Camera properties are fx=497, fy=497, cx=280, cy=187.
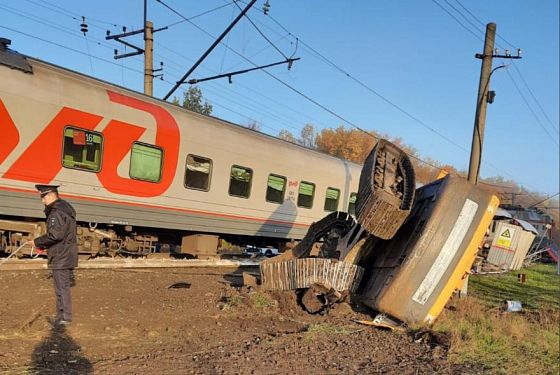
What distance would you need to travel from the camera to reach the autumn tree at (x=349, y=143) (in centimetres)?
6053

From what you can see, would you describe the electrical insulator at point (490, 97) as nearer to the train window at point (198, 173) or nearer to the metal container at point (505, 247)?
the metal container at point (505, 247)

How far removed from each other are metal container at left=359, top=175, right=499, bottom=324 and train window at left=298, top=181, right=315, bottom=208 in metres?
7.71

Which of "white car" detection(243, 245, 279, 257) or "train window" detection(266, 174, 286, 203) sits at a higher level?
"train window" detection(266, 174, 286, 203)

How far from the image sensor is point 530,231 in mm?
26812

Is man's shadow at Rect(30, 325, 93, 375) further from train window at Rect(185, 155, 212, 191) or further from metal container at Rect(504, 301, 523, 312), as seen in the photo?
metal container at Rect(504, 301, 523, 312)

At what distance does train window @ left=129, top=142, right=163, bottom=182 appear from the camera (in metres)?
9.93

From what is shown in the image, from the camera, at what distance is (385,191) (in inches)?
254

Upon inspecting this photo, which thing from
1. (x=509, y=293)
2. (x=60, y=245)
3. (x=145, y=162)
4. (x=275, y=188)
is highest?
(x=145, y=162)

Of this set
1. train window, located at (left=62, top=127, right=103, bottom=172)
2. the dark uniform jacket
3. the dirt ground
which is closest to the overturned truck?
the dirt ground

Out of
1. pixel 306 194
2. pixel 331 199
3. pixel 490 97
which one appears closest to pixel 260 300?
pixel 306 194

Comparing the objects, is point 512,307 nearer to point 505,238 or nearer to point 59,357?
point 59,357

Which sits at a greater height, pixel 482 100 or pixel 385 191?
pixel 482 100

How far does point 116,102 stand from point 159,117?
1010 mm

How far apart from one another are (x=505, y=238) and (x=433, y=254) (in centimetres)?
1626
